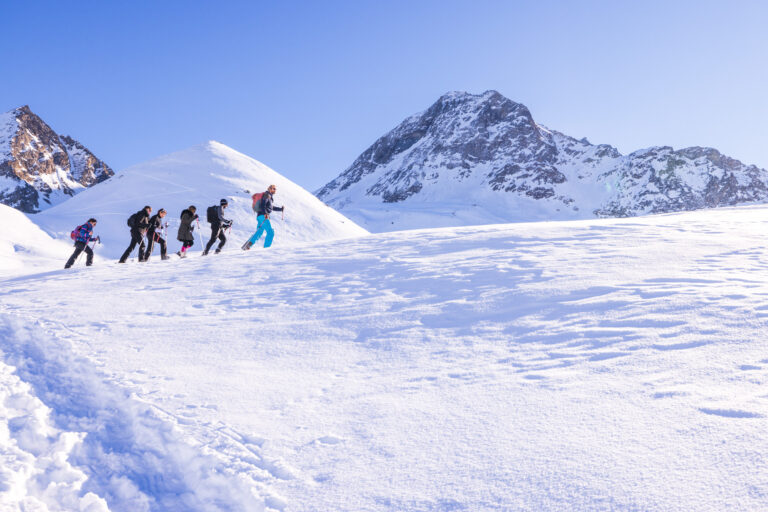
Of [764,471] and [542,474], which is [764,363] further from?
[542,474]

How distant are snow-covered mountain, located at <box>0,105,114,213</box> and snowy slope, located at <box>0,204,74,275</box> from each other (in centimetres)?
15783

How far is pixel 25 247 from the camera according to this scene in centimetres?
→ 1809

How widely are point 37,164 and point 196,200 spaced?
184990 mm

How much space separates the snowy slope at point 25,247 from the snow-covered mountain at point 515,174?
8325 cm

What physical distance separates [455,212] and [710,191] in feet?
335

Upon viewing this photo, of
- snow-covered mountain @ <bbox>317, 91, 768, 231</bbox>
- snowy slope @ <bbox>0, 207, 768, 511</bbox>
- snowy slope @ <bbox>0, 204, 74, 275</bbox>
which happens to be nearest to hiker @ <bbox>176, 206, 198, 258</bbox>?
snowy slope @ <bbox>0, 204, 74, 275</bbox>

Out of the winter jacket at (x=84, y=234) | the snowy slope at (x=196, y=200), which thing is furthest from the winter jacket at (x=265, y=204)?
the snowy slope at (x=196, y=200)

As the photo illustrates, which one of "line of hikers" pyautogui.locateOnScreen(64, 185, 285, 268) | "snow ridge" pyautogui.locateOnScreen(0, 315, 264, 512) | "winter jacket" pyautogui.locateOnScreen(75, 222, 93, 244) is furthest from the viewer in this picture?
"line of hikers" pyautogui.locateOnScreen(64, 185, 285, 268)

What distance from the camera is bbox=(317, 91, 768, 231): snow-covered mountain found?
4968 inches

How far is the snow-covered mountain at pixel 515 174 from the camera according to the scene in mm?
126188

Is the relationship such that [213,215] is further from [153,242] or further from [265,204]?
[153,242]

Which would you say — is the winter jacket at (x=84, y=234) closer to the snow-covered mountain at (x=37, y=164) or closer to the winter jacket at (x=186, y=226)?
the winter jacket at (x=186, y=226)

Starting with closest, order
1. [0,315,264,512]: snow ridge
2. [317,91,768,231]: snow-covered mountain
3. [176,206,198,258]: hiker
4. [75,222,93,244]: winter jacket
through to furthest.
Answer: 1. [0,315,264,512]: snow ridge
2. [75,222,93,244]: winter jacket
3. [176,206,198,258]: hiker
4. [317,91,768,231]: snow-covered mountain

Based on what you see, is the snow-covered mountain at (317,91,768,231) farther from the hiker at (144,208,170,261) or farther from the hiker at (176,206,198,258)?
the hiker at (144,208,170,261)
